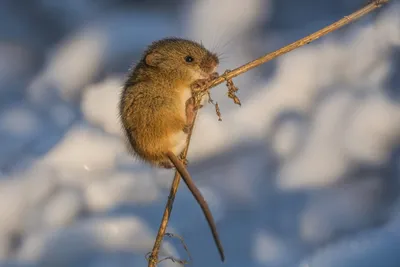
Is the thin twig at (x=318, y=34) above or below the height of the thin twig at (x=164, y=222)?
above

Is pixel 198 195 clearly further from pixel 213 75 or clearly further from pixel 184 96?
pixel 213 75

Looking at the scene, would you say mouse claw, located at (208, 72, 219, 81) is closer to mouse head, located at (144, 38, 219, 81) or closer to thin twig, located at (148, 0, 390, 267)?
mouse head, located at (144, 38, 219, 81)

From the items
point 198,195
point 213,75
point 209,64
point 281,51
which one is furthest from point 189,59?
point 198,195

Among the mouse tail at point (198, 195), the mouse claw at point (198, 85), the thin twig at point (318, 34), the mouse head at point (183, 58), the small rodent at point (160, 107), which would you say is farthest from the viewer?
the mouse head at point (183, 58)

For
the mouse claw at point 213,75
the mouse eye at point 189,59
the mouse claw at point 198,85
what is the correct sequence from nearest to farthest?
1. the mouse claw at point 198,85
2. the mouse claw at point 213,75
3. the mouse eye at point 189,59

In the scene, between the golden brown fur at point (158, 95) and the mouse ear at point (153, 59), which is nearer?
the golden brown fur at point (158, 95)

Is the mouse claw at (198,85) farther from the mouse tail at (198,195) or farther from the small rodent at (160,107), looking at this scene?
the mouse tail at (198,195)

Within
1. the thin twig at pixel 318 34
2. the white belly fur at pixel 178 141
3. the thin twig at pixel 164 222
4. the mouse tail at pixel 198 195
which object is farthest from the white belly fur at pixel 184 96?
the thin twig at pixel 318 34

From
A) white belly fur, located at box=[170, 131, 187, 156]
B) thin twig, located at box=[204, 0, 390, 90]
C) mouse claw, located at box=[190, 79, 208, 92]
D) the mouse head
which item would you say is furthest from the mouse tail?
the mouse head
